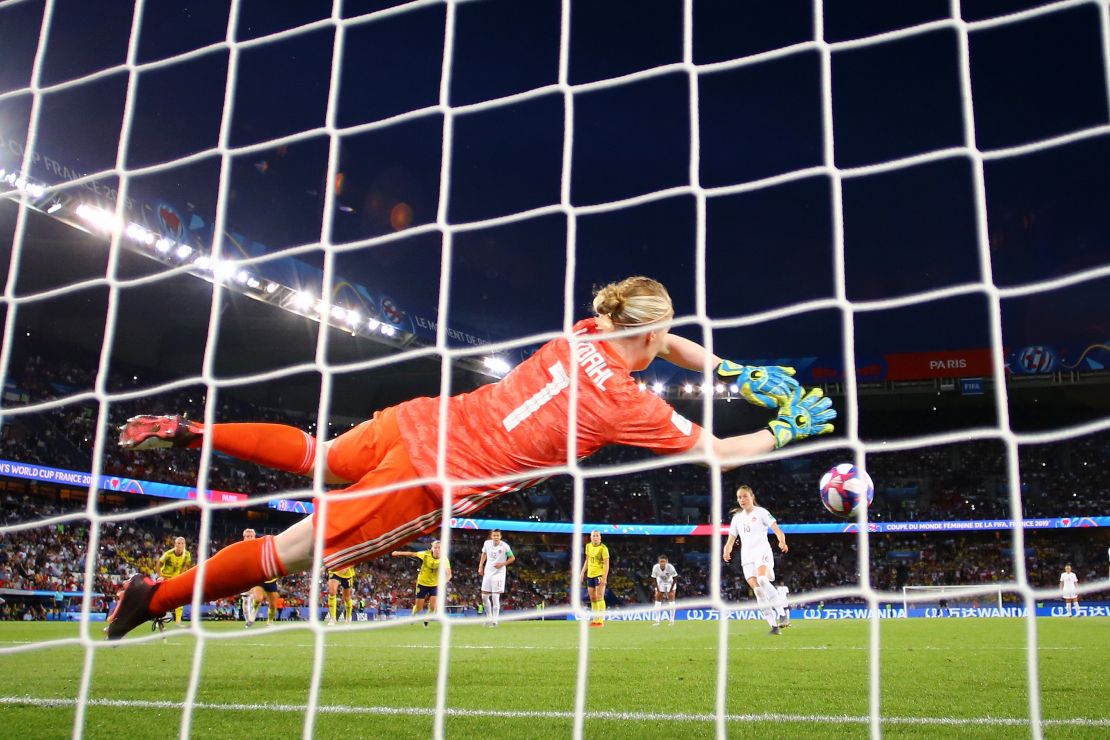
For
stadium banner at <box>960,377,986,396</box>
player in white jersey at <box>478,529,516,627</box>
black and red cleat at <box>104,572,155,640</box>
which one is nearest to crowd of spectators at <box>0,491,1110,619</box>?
stadium banner at <box>960,377,986,396</box>

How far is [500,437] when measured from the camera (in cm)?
338

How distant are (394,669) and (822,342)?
108 feet

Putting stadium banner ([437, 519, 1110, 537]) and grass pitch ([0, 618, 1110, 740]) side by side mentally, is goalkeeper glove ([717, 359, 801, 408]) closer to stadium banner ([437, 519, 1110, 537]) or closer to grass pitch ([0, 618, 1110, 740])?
grass pitch ([0, 618, 1110, 740])

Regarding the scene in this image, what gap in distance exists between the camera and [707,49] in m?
21.3

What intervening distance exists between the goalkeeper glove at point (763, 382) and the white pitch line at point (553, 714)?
1.29 m

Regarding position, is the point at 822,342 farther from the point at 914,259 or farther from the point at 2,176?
the point at 2,176

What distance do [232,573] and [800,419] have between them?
2.18 meters

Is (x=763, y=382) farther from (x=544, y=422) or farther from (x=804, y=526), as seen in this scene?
(x=804, y=526)

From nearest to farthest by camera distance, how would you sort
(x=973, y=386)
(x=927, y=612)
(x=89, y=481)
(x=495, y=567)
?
1. (x=495, y=567)
2. (x=89, y=481)
3. (x=927, y=612)
4. (x=973, y=386)

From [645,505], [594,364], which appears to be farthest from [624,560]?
[594,364]

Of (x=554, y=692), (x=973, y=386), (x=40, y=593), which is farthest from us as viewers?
(x=973, y=386)

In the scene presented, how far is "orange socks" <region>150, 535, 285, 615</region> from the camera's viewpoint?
332 centimetres

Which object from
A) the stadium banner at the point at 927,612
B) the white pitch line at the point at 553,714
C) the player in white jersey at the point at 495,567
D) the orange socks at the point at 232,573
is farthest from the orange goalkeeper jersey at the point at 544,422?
the stadium banner at the point at 927,612

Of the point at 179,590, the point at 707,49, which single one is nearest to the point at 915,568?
the point at 707,49
